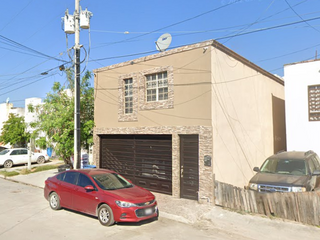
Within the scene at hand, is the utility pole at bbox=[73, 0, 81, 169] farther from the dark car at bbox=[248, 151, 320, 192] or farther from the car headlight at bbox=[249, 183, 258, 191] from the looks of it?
the dark car at bbox=[248, 151, 320, 192]

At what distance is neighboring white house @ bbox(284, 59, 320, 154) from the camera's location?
12953mm

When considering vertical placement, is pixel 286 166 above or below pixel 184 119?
below

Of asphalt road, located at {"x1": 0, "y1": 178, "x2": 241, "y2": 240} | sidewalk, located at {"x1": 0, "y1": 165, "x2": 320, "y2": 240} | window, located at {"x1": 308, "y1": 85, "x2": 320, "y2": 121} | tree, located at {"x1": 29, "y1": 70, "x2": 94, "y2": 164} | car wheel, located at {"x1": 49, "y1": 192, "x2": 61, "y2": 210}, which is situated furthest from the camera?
tree, located at {"x1": 29, "y1": 70, "x2": 94, "y2": 164}

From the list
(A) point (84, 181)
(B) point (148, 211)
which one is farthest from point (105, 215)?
(A) point (84, 181)

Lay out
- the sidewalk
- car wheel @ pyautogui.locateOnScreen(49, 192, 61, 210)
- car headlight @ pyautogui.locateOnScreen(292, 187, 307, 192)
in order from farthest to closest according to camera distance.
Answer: car wheel @ pyautogui.locateOnScreen(49, 192, 61, 210) < car headlight @ pyautogui.locateOnScreen(292, 187, 307, 192) < the sidewalk

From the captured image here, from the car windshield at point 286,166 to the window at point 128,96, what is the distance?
258 inches

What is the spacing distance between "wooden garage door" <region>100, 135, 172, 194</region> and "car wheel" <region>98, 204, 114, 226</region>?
4.16 meters

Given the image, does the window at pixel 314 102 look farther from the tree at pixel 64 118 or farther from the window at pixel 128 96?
the tree at pixel 64 118

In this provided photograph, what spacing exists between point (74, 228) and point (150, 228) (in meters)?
2.02

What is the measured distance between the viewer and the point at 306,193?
7.66 metres

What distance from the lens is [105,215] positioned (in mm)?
7539

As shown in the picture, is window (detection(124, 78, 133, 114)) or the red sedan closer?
the red sedan

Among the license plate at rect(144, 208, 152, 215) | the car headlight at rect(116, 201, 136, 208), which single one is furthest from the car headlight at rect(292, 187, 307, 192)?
the car headlight at rect(116, 201, 136, 208)

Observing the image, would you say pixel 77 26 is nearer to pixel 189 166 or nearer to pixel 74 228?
pixel 189 166
